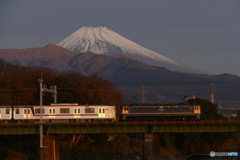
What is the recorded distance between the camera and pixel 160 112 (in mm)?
76875

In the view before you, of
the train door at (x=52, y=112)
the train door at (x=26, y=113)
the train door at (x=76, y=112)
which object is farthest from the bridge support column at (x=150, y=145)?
the train door at (x=26, y=113)

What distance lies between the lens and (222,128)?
2736 inches

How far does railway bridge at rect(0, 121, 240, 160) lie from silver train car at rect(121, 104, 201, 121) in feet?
21.2

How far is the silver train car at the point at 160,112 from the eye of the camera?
250 feet

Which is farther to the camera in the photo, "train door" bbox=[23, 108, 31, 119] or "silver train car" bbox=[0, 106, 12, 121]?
"silver train car" bbox=[0, 106, 12, 121]

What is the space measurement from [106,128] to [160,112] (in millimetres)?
14182

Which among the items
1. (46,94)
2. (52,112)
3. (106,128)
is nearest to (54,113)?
(52,112)

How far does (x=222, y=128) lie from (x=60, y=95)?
158 ft

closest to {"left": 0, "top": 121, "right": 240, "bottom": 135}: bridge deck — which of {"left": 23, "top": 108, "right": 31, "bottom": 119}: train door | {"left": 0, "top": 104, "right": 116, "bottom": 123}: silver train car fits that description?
{"left": 0, "top": 104, "right": 116, "bottom": 123}: silver train car

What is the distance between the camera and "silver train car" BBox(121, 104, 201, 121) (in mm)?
76062

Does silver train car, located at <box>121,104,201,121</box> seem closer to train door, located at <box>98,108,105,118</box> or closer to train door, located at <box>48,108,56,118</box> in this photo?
train door, located at <box>98,108,105,118</box>

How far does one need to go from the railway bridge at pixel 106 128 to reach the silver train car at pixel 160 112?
6462 mm

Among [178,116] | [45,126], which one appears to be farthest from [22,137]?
[178,116]

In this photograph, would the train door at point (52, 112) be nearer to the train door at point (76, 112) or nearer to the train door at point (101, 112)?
the train door at point (76, 112)
